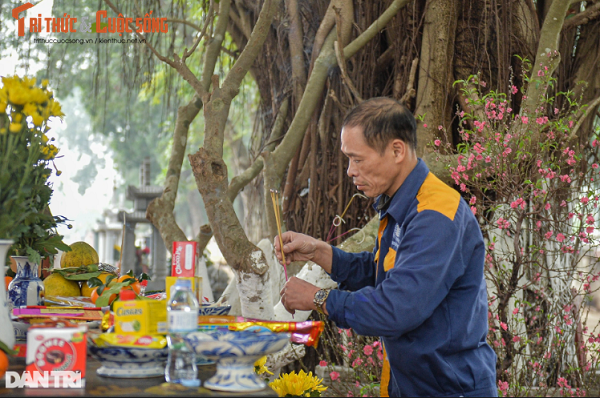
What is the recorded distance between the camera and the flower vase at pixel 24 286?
5.87ft

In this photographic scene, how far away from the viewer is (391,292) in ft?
4.68

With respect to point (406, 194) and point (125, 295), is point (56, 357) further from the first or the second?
point (406, 194)

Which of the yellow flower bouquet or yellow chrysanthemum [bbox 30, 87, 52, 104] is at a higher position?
yellow chrysanthemum [bbox 30, 87, 52, 104]

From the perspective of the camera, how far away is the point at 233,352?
1100 millimetres

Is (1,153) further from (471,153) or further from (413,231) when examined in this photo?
(471,153)

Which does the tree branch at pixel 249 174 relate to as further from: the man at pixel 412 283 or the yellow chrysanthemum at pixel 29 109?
the yellow chrysanthemum at pixel 29 109

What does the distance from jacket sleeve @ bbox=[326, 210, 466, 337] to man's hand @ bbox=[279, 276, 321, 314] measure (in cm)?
9

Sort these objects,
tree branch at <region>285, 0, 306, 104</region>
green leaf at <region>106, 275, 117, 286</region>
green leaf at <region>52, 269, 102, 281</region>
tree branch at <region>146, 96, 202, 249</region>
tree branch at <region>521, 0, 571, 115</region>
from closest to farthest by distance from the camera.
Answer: green leaf at <region>106, 275, 117, 286</region> → green leaf at <region>52, 269, 102, 281</region> → tree branch at <region>521, 0, 571, 115</region> → tree branch at <region>146, 96, 202, 249</region> → tree branch at <region>285, 0, 306, 104</region>

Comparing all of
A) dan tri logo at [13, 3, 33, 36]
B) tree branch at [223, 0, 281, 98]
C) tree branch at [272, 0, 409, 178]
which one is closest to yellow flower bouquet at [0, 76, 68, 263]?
tree branch at [223, 0, 281, 98]

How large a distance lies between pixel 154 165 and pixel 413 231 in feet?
92.0

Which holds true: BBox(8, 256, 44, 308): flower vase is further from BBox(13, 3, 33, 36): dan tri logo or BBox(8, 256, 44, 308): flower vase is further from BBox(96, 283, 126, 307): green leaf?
BBox(13, 3, 33, 36): dan tri logo

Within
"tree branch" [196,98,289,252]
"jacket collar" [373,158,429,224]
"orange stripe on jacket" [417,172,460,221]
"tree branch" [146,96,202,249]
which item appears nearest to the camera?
"orange stripe on jacket" [417,172,460,221]

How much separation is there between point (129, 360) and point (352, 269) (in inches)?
36.9

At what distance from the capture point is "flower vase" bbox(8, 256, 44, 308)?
1.79 meters
